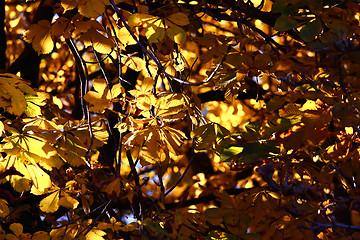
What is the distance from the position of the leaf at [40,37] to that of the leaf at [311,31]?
4.43 feet

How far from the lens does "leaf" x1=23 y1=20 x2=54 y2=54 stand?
2.34 metres

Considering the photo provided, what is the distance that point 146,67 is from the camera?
2.51 meters

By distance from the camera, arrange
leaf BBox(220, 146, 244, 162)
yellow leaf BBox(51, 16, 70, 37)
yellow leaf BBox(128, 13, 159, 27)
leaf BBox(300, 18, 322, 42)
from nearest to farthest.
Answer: leaf BBox(300, 18, 322, 42), leaf BBox(220, 146, 244, 162), yellow leaf BBox(128, 13, 159, 27), yellow leaf BBox(51, 16, 70, 37)

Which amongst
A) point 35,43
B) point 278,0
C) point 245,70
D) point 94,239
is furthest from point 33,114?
→ point 278,0

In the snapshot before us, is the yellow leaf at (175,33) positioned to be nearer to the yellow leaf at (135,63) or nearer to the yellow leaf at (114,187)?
the yellow leaf at (135,63)

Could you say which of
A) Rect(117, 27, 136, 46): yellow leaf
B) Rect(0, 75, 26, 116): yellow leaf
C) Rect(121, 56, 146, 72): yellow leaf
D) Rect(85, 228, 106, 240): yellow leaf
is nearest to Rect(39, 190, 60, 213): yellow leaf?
Rect(85, 228, 106, 240): yellow leaf

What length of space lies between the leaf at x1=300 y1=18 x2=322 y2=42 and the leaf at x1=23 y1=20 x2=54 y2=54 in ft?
4.43

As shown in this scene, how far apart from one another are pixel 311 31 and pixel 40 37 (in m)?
1.44

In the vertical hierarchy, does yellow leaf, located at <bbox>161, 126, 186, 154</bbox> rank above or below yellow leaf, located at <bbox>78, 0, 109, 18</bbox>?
below

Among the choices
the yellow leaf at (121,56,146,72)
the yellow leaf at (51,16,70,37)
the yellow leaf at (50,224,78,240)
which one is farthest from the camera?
the yellow leaf at (121,56,146,72)

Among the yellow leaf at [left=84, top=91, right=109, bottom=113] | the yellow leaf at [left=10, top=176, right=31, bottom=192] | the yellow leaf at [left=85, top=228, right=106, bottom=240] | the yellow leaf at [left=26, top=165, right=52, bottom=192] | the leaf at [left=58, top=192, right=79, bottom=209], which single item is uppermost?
the yellow leaf at [left=84, top=91, right=109, bottom=113]

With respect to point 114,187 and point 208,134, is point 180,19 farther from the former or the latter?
point 114,187

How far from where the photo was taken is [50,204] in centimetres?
242

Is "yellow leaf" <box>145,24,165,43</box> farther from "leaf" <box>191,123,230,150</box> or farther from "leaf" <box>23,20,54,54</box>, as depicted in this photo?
"leaf" <box>23,20,54,54</box>
